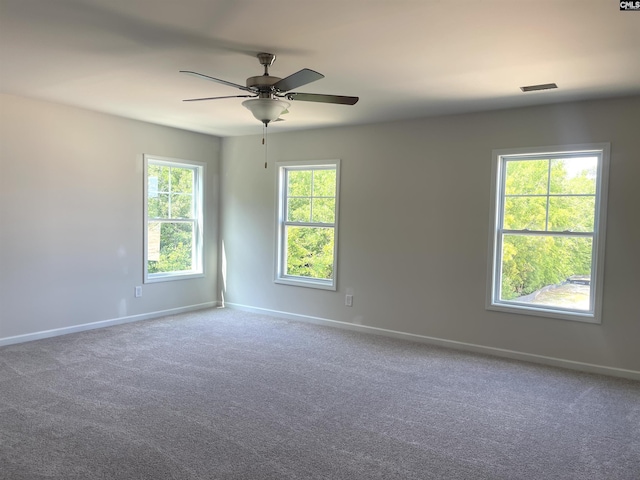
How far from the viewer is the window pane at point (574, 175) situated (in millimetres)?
4168

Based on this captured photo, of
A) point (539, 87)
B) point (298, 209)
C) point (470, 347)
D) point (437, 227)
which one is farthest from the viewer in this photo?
point (298, 209)

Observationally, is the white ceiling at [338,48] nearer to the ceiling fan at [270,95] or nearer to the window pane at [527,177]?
the ceiling fan at [270,95]

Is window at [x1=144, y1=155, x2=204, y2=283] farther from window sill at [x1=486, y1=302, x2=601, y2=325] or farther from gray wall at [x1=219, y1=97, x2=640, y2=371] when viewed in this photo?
window sill at [x1=486, y1=302, x2=601, y2=325]

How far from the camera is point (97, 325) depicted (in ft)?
17.0

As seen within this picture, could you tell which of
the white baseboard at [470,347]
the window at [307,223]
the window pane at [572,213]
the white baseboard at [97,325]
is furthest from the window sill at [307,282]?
the window pane at [572,213]

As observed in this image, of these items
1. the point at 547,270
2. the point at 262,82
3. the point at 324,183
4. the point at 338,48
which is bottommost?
the point at 547,270

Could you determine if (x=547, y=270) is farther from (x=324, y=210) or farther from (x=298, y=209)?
(x=298, y=209)

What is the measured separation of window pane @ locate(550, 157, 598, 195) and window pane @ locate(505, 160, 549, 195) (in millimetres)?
78

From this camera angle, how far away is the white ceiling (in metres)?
2.42

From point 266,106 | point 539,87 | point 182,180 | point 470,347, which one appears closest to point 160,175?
point 182,180

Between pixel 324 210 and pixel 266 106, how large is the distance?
2.71 metres

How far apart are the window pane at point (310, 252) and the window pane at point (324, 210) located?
13cm

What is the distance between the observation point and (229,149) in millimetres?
6492

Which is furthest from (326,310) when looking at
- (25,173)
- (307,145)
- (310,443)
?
(25,173)
